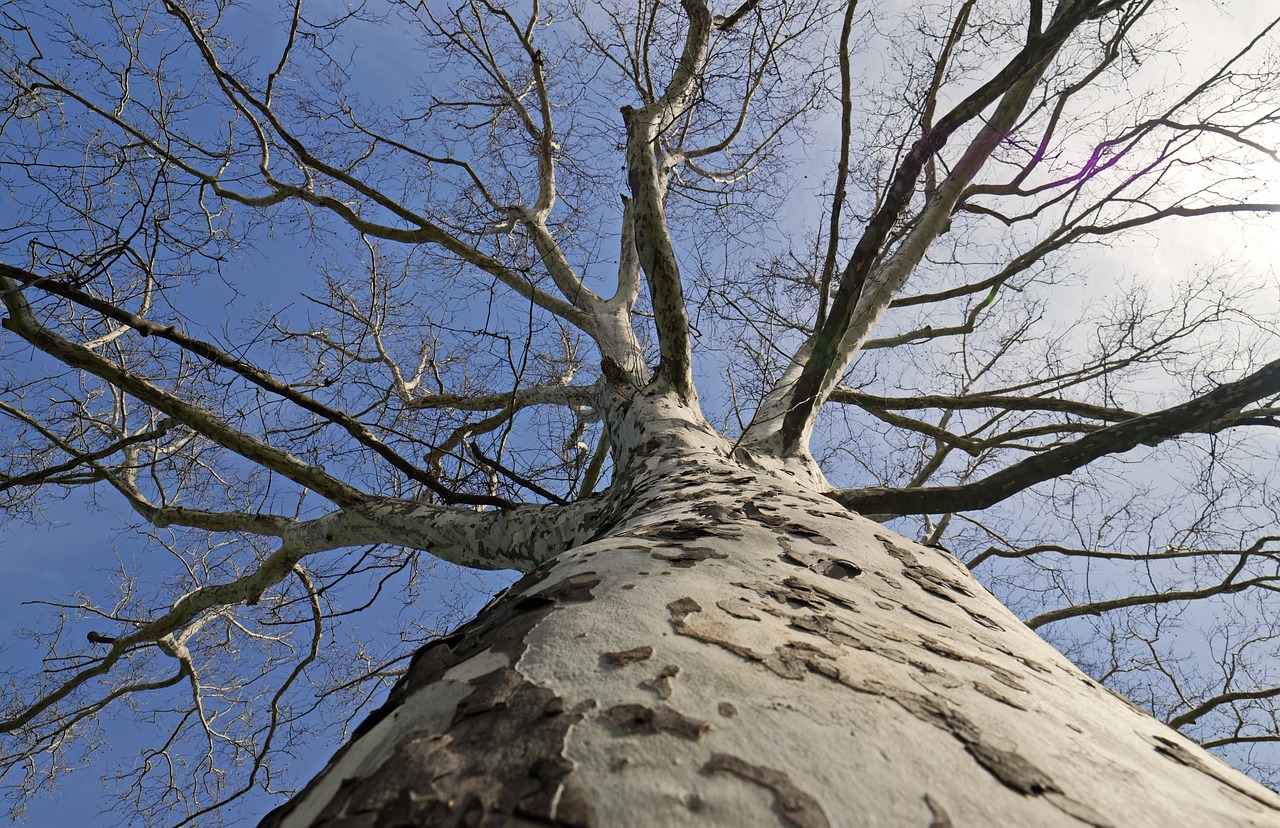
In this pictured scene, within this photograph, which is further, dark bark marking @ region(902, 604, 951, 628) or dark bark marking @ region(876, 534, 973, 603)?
dark bark marking @ region(876, 534, 973, 603)

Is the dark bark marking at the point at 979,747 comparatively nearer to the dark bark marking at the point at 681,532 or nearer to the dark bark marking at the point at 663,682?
the dark bark marking at the point at 663,682

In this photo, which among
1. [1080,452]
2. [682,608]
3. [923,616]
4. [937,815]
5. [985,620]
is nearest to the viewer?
[937,815]

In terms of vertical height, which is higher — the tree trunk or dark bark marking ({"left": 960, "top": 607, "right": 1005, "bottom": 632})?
dark bark marking ({"left": 960, "top": 607, "right": 1005, "bottom": 632})

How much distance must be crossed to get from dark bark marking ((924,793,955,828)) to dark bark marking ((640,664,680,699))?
0.76 ft

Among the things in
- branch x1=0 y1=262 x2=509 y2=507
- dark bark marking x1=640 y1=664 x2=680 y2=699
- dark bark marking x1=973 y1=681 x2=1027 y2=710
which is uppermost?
branch x1=0 y1=262 x2=509 y2=507

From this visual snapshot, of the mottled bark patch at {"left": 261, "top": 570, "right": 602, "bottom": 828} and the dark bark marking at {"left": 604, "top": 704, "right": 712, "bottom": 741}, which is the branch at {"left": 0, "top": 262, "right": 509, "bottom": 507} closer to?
the mottled bark patch at {"left": 261, "top": 570, "right": 602, "bottom": 828}

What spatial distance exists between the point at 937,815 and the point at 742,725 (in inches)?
6.4

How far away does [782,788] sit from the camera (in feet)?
1.69

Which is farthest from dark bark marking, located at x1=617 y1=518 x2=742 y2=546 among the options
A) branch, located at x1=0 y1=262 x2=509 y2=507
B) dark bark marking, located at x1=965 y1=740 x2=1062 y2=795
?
branch, located at x1=0 y1=262 x2=509 y2=507

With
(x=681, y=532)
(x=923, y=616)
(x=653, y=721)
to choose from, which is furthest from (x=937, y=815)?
(x=681, y=532)

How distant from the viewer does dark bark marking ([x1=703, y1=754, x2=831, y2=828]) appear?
0.49 meters

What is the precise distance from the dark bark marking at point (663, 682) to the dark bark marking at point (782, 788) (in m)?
0.11

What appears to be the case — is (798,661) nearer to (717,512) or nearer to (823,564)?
(823,564)

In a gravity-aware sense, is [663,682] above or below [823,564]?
below
